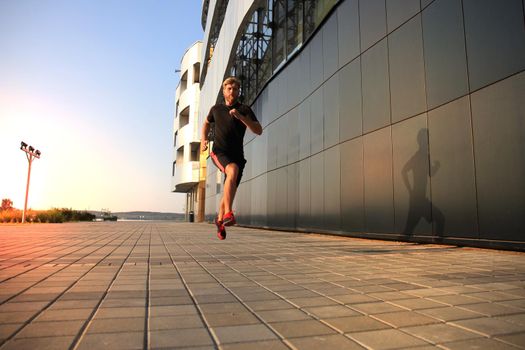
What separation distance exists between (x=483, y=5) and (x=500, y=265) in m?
4.46

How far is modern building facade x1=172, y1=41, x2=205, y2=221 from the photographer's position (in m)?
42.6

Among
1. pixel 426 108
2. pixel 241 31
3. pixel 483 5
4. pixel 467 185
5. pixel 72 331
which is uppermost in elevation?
pixel 241 31

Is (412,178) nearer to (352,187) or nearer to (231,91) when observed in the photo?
(352,187)

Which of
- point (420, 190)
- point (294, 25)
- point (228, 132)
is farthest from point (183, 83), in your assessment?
point (228, 132)

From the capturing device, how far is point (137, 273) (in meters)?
4.07

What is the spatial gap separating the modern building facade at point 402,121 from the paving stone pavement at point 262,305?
2133mm

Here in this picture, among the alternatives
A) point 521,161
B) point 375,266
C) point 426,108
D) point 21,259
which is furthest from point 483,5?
point 21,259

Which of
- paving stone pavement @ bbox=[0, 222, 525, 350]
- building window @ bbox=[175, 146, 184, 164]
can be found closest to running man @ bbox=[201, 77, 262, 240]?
paving stone pavement @ bbox=[0, 222, 525, 350]

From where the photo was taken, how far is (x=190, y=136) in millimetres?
44312

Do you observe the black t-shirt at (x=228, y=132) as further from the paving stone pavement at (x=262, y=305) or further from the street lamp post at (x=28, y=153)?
the street lamp post at (x=28, y=153)

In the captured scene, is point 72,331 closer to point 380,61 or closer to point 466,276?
point 466,276

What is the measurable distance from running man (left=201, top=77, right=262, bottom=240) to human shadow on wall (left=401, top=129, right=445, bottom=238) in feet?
13.1

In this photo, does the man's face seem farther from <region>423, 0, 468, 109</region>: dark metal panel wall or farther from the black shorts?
<region>423, 0, 468, 109</region>: dark metal panel wall

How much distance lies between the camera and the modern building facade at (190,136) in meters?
42.6
